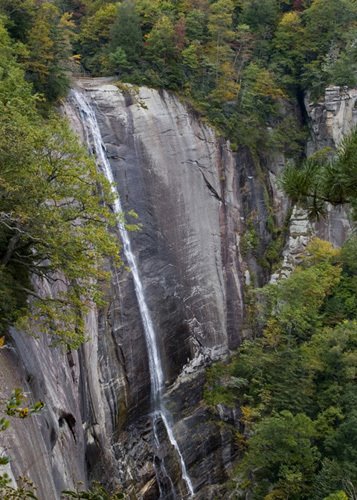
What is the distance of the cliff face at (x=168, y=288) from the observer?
13482 mm

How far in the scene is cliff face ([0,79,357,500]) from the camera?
13.5 m

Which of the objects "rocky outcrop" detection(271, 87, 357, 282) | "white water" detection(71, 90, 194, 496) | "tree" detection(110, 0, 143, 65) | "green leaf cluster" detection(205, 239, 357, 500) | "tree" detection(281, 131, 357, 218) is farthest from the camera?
"rocky outcrop" detection(271, 87, 357, 282)

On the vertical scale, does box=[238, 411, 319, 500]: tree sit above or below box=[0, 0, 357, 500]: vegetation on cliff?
below

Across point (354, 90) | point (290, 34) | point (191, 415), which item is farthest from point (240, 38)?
point (191, 415)

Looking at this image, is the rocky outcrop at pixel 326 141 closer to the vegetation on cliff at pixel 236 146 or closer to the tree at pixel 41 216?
the vegetation on cliff at pixel 236 146

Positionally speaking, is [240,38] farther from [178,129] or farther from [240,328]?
[240,328]

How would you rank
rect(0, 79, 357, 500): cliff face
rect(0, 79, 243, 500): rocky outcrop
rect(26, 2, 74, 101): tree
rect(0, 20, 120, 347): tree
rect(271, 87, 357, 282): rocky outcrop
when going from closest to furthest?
rect(0, 20, 120, 347): tree < rect(0, 79, 243, 500): rocky outcrop < rect(0, 79, 357, 500): cliff face < rect(26, 2, 74, 101): tree < rect(271, 87, 357, 282): rocky outcrop

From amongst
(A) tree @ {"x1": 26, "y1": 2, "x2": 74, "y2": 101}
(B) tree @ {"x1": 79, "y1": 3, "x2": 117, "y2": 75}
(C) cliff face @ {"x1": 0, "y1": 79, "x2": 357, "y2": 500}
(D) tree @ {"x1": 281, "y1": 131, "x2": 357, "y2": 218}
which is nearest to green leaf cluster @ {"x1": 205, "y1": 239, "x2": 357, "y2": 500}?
(C) cliff face @ {"x1": 0, "y1": 79, "x2": 357, "y2": 500}

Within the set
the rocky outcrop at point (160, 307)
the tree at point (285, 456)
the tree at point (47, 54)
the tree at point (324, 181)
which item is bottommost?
the tree at point (285, 456)

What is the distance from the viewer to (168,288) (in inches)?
672

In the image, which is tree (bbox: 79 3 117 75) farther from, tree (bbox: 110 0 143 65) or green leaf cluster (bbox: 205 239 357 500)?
green leaf cluster (bbox: 205 239 357 500)

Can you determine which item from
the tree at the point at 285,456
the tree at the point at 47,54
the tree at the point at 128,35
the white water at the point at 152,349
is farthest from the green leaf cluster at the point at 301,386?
the tree at the point at 128,35

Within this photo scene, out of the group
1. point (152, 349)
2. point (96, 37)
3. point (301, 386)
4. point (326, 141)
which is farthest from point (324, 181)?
point (96, 37)

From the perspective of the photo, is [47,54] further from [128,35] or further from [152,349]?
[152,349]
